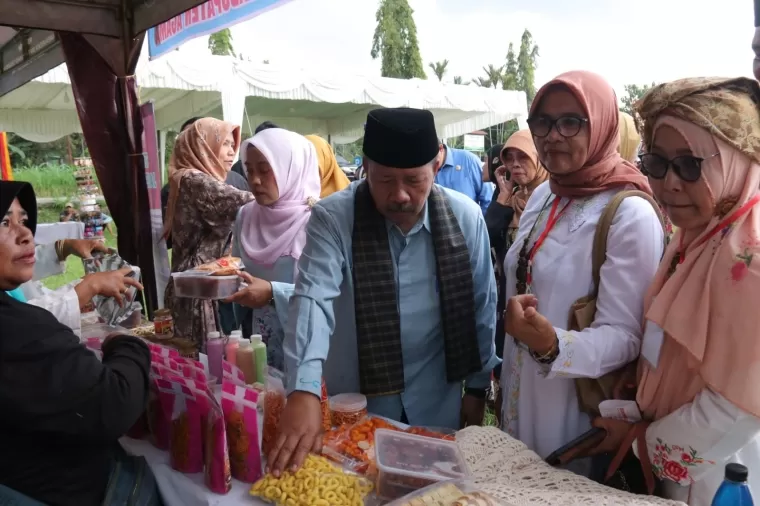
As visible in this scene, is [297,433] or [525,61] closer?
[297,433]

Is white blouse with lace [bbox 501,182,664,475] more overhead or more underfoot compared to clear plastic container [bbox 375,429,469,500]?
more overhead

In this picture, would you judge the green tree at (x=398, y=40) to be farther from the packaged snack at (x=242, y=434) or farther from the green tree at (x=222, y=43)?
the packaged snack at (x=242, y=434)

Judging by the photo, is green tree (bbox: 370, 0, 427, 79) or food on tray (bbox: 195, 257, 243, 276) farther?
green tree (bbox: 370, 0, 427, 79)

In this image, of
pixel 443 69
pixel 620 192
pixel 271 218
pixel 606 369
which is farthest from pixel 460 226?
pixel 443 69

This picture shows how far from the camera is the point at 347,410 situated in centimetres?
156

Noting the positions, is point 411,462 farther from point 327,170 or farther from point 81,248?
point 327,170

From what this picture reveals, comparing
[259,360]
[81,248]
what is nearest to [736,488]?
[259,360]

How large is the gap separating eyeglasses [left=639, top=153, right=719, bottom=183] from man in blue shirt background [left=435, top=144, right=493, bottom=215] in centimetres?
369

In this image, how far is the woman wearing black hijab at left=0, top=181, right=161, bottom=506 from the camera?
1.20 meters

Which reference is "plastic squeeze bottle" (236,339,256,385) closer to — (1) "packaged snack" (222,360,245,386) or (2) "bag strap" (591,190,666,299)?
(1) "packaged snack" (222,360,245,386)

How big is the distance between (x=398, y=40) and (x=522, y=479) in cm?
3186

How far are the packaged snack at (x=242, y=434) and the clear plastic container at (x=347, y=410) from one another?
0.28 meters

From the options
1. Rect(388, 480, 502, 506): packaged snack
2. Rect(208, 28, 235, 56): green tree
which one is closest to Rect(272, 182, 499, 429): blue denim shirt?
Rect(388, 480, 502, 506): packaged snack

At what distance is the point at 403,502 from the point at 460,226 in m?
1.02
